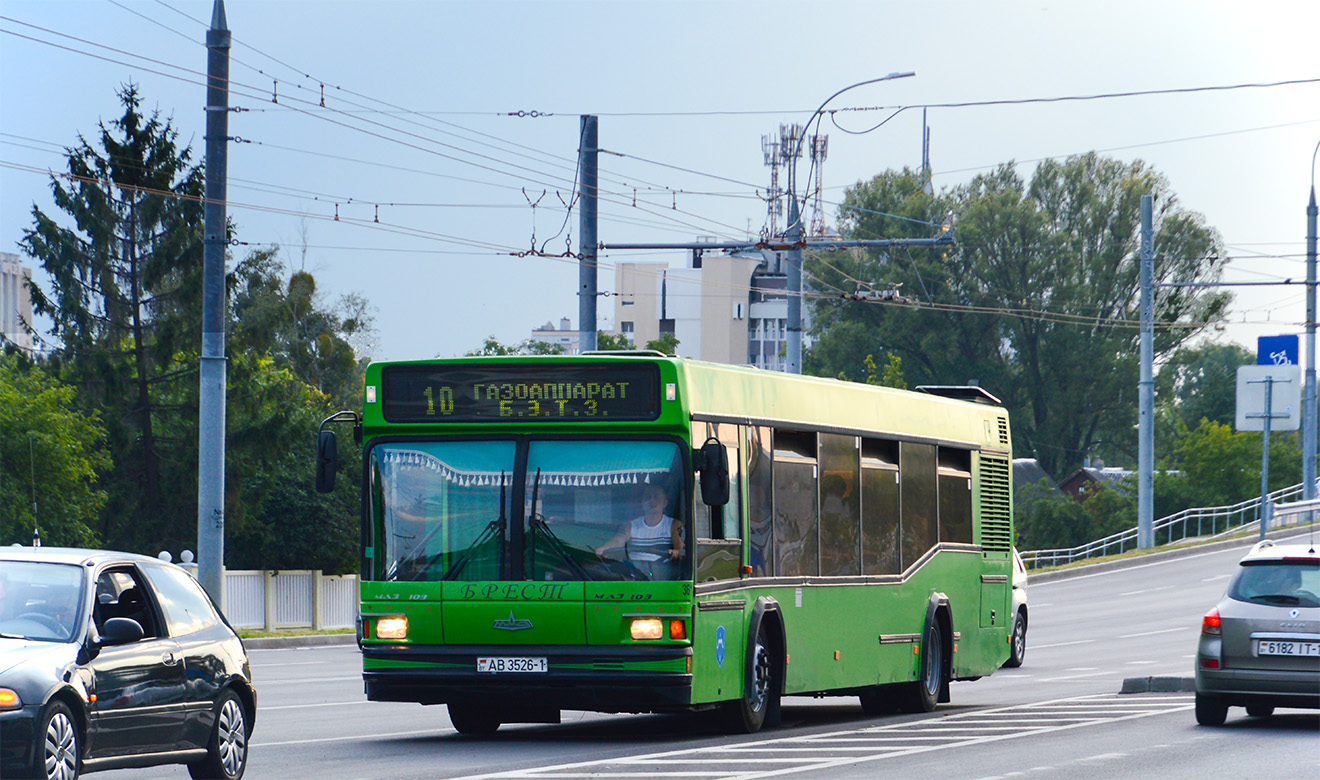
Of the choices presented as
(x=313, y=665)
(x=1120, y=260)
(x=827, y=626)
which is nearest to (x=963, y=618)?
(x=827, y=626)

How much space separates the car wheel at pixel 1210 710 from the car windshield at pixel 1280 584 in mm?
920

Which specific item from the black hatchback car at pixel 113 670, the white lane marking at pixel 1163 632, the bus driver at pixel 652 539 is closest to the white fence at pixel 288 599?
the white lane marking at pixel 1163 632

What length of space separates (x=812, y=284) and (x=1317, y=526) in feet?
130

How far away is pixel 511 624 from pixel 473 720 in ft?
6.57

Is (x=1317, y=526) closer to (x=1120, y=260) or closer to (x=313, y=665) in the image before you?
(x=1120, y=260)

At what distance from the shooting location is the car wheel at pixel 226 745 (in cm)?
1077

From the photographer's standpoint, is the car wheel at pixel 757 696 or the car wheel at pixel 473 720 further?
the car wheel at pixel 473 720

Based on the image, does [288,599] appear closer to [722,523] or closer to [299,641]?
[299,641]

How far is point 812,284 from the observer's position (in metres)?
91.8

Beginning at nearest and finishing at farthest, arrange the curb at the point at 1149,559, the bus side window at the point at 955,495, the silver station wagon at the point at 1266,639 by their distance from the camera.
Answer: the silver station wagon at the point at 1266,639
the bus side window at the point at 955,495
the curb at the point at 1149,559

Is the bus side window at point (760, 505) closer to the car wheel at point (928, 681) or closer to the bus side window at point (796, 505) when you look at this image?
the bus side window at point (796, 505)

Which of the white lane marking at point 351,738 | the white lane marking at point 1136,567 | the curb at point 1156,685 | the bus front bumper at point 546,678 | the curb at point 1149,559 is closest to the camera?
the bus front bumper at point 546,678

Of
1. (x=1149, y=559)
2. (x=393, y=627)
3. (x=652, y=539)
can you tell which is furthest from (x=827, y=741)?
(x=1149, y=559)

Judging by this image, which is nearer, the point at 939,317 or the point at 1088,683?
the point at 1088,683
